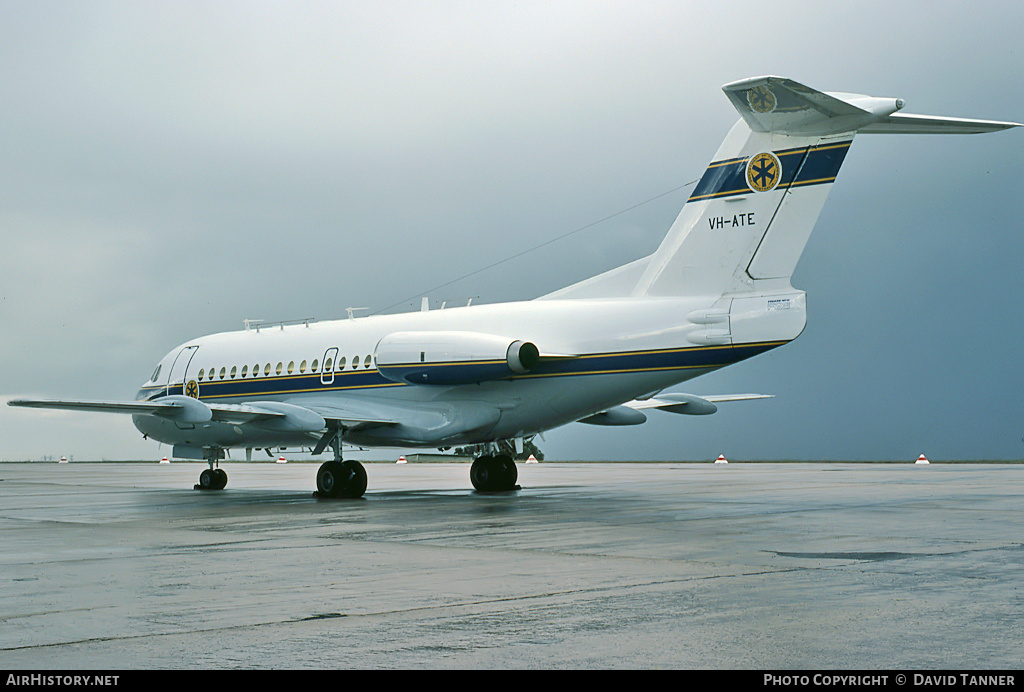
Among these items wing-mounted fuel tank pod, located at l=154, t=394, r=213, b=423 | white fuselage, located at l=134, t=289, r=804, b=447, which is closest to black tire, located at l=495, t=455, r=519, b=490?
white fuselage, located at l=134, t=289, r=804, b=447

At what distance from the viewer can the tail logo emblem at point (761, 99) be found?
638 inches

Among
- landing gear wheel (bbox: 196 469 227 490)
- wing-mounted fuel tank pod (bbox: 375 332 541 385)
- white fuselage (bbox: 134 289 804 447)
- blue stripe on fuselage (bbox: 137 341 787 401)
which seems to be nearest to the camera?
blue stripe on fuselage (bbox: 137 341 787 401)

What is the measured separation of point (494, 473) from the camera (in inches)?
950

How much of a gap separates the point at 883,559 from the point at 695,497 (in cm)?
1033

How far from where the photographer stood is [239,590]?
865cm

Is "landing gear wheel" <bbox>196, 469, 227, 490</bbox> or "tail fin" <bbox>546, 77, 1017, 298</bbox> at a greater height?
"tail fin" <bbox>546, 77, 1017, 298</bbox>

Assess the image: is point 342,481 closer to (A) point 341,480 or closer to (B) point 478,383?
(A) point 341,480

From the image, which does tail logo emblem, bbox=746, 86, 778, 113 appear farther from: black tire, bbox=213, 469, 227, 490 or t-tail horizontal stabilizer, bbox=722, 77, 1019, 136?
black tire, bbox=213, 469, 227, 490

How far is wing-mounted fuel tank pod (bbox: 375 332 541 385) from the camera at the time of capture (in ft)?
66.3

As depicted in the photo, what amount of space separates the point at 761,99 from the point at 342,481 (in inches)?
463

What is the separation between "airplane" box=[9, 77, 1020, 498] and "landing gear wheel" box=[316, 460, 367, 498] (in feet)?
0.11

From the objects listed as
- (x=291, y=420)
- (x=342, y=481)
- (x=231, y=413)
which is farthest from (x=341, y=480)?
(x=231, y=413)
